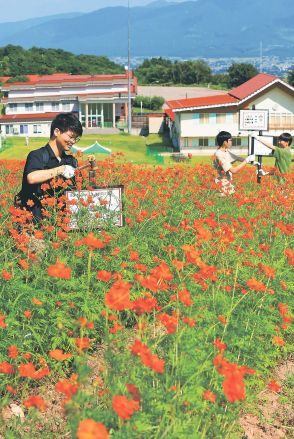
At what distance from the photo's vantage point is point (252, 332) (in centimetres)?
341

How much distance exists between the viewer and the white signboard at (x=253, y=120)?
1085cm

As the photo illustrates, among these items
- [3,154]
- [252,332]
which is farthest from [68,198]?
[3,154]

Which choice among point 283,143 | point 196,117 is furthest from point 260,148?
point 196,117

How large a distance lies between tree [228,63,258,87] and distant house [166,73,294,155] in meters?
39.5

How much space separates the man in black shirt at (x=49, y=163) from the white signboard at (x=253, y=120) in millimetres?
6153

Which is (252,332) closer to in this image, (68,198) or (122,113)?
(68,198)

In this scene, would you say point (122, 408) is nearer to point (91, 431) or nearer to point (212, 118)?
point (91, 431)

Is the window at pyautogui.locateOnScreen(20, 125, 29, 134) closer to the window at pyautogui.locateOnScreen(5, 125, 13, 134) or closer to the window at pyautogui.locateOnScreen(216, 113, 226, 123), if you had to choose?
the window at pyautogui.locateOnScreen(5, 125, 13, 134)

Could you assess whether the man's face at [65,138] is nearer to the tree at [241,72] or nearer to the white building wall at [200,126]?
the white building wall at [200,126]

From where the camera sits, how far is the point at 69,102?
2093 inches

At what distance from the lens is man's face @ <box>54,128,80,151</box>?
5172 millimetres

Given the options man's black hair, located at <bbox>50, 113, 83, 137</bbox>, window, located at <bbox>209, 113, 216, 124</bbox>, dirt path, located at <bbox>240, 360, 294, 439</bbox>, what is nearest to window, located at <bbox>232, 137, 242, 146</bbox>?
window, located at <bbox>209, 113, 216, 124</bbox>

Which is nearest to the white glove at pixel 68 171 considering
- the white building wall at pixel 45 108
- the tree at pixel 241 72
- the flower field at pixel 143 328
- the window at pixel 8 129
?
the flower field at pixel 143 328

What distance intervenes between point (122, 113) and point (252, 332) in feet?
165
